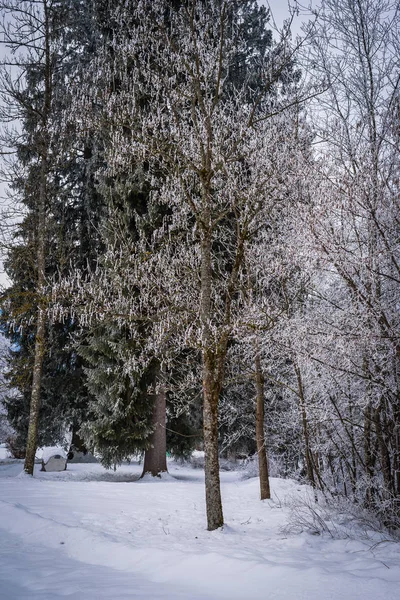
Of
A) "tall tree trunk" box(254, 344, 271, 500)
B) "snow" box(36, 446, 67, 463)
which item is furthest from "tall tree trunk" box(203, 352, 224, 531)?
"snow" box(36, 446, 67, 463)

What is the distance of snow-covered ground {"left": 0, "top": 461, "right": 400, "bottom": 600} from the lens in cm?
334

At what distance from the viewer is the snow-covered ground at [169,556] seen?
11.0 ft

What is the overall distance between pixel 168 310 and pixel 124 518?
3.41 m

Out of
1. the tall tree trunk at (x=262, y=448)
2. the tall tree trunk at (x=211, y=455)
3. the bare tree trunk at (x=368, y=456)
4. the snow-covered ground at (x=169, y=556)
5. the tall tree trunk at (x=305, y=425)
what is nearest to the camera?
the snow-covered ground at (x=169, y=556)

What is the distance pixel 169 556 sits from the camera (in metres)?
4.41

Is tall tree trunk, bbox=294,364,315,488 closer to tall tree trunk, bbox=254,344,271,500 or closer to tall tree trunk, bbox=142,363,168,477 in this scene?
tall tree trunk, bbox=254,344,271,500

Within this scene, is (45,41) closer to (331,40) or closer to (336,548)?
(331,40)

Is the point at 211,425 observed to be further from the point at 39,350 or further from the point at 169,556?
the point at 39,350

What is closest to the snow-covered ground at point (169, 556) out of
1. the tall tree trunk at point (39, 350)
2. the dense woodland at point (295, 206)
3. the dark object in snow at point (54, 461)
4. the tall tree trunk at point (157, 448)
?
the dense woodland at point (295, 206)

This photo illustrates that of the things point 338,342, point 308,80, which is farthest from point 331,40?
point 338,342

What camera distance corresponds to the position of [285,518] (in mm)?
7102

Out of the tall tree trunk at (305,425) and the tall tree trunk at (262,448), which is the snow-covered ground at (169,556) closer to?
the tall tree trunk at (262,448)

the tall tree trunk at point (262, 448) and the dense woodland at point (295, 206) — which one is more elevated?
the dense woodland at point (295, 206)

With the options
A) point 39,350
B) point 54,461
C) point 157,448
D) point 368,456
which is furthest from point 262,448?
point 54,461
